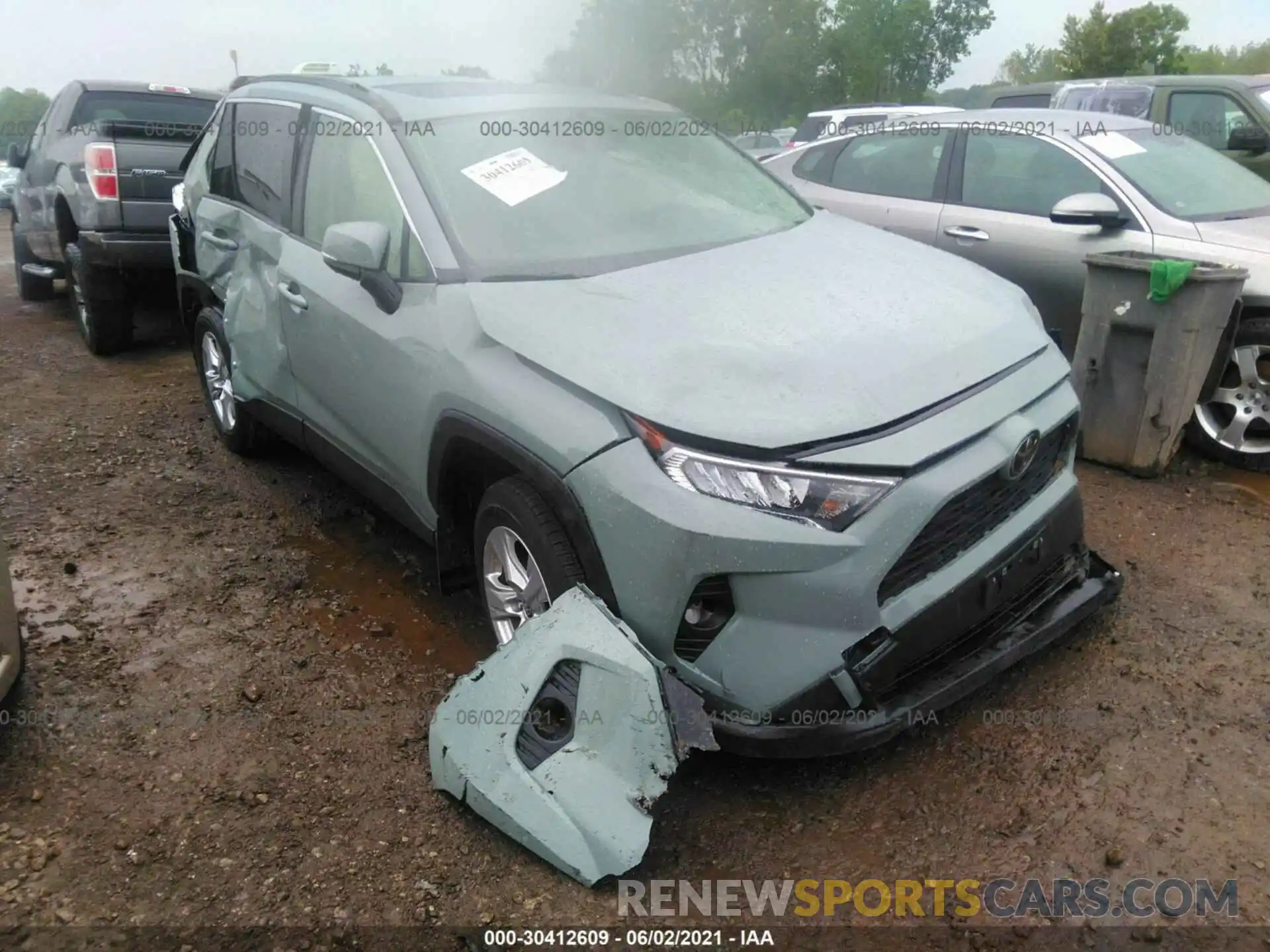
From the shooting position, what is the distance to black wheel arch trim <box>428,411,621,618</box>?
8.18ft

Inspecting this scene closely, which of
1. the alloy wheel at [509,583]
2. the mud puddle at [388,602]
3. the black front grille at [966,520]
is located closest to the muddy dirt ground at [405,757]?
the mud puddle at [388,602]

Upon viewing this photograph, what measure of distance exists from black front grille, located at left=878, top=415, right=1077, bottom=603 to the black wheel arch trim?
0.69 meters

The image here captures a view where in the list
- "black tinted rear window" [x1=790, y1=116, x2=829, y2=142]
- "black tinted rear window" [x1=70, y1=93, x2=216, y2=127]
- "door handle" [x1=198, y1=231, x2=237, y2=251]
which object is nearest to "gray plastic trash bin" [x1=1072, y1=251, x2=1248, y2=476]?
"door handle" [x1=198, y1=231, x2=237, y2=251]

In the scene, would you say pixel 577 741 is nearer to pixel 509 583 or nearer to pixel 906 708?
pixel 509 583

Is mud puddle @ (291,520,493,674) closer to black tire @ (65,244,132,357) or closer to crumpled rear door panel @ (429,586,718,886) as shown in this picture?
crumpled rear door panel @ (429,586,718,886)

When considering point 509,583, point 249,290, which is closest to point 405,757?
point 509,583

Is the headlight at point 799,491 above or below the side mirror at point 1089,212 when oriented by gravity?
below

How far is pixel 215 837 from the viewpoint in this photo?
253 cm

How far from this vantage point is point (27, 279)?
8922 mm

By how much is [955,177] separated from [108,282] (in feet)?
17.9

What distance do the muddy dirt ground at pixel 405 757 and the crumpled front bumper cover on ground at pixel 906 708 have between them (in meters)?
0.26

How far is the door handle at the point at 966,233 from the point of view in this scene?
5.18 meters

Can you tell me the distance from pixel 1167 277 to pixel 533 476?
2993 mm

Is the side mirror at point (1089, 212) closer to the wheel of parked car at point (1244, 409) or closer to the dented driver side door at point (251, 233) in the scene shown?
the wheel of parked car at point (1244, 409)
